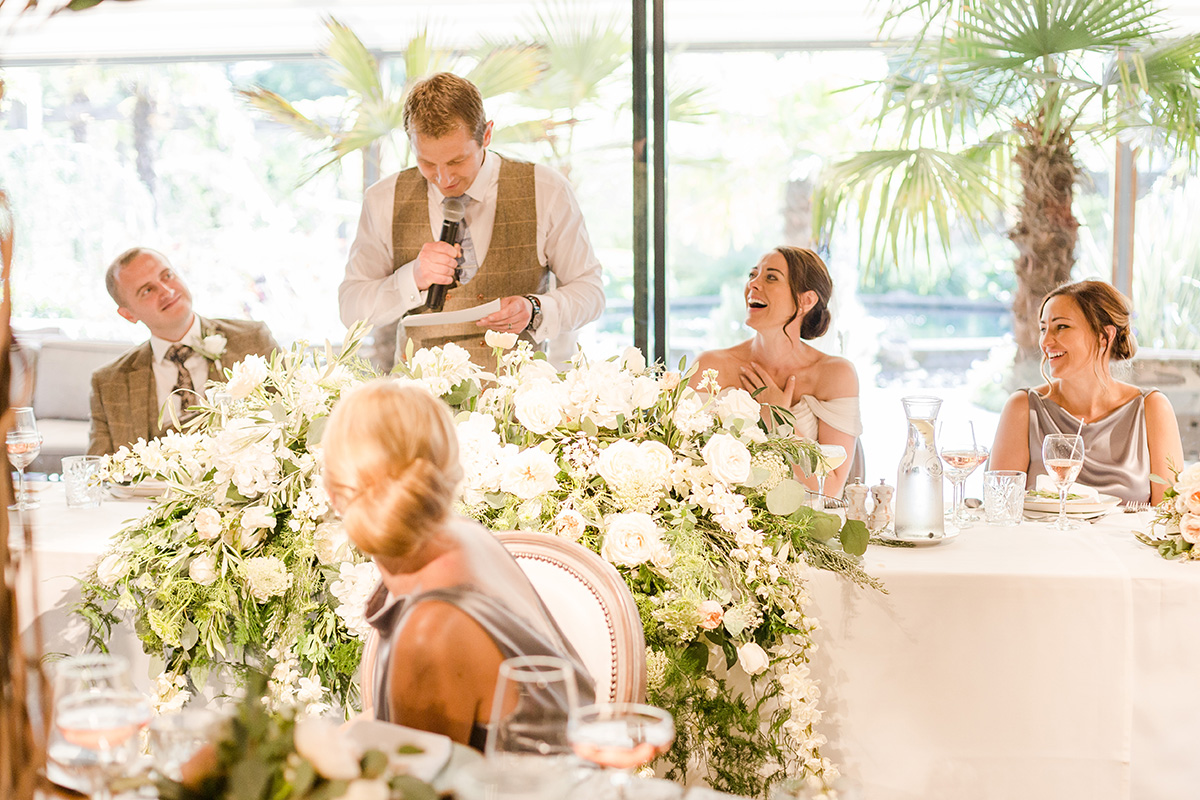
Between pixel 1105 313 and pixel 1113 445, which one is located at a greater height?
pixel 1105 313

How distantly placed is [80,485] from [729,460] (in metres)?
1.50

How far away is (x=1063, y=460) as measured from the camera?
6.81 feet

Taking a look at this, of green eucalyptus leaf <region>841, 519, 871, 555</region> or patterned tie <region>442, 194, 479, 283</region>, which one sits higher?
patterned tie <region>442, 194, 479, 283</region>

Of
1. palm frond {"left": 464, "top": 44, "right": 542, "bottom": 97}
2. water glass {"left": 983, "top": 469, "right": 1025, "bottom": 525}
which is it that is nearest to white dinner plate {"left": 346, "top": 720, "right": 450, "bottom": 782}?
water glass {"left": 983, "top": 469, "right": 1025, "bottom": 525}

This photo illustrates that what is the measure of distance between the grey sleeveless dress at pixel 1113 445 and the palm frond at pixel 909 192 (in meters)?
1.03

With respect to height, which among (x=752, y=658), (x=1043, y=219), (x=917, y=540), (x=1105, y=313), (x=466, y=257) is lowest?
(x=752, y=658)

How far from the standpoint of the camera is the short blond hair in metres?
3.01

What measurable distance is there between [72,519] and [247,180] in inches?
106

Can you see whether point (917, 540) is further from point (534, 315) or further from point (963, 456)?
point (534, 315)

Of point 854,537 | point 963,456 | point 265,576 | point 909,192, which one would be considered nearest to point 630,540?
point 854,537

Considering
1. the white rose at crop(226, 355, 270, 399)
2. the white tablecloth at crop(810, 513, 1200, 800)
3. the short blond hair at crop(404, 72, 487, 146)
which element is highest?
the short blond hair at crop(404, 72, 487, 146)

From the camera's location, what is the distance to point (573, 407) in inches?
68.6

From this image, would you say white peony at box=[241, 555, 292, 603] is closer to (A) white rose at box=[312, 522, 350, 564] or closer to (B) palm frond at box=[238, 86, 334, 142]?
(A) white rose at box=[312, 522, 350, 564]

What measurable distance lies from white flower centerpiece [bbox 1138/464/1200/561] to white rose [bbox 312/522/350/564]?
4.77 ft
